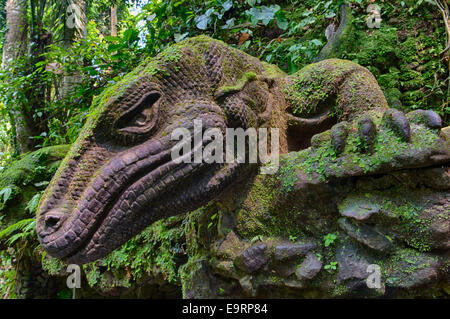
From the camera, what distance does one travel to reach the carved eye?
156 cm

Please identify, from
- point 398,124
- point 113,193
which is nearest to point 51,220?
point 113,193

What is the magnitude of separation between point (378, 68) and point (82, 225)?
2.38 metres

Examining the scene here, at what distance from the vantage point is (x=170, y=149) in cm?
156

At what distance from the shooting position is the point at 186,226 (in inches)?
85.7

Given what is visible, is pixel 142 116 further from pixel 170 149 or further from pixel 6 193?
pixel 6 193

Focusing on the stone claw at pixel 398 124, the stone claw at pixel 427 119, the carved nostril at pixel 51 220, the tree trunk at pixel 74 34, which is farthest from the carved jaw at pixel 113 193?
the tree trunk at pixel 74 34

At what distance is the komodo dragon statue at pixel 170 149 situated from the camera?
4.68 ft

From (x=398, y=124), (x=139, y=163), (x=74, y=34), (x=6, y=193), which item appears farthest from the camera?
(x=74, y=34)

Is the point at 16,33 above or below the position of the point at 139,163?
above

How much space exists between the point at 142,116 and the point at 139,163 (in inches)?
9.0

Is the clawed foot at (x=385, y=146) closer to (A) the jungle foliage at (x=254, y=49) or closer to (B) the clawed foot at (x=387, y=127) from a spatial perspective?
(B) the clawed foot at (x=387, y=127)

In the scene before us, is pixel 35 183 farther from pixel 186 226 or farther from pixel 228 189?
pixel 228 189
